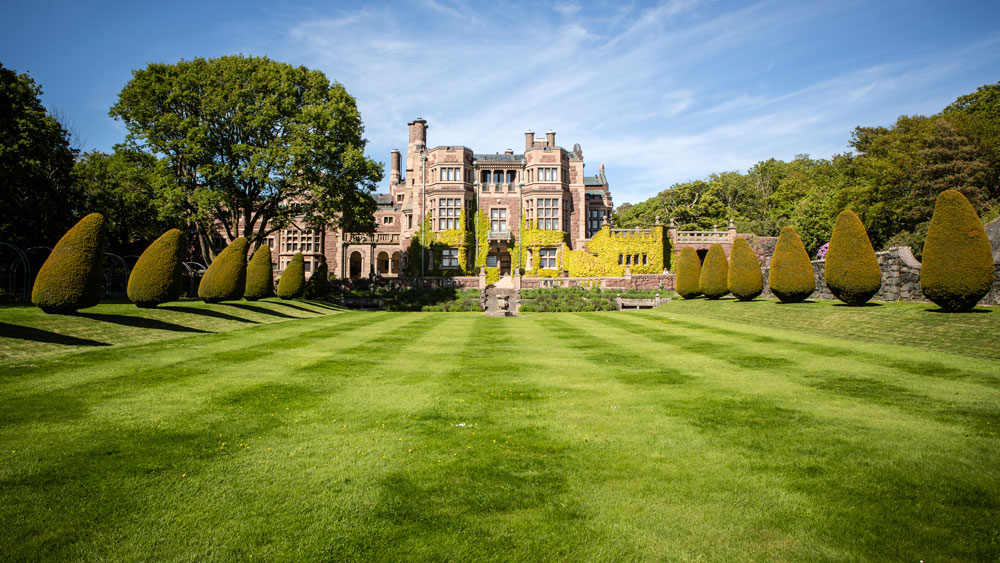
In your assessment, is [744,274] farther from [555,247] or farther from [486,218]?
[486,218]

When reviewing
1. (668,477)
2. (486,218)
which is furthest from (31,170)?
(668,477)

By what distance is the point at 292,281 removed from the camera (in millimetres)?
30734

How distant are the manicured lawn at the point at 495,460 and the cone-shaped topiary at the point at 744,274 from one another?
54.3 ft

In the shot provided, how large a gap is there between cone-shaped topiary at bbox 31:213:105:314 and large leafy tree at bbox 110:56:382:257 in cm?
1389

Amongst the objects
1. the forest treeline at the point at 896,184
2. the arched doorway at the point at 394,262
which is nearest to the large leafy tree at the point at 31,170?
the arched doorway at the point at 394,262

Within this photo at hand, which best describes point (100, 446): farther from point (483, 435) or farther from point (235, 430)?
point (483, 435)

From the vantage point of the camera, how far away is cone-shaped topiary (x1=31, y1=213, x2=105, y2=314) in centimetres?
1498

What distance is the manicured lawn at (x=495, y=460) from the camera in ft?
12.2

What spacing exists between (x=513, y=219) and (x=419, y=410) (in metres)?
47.3

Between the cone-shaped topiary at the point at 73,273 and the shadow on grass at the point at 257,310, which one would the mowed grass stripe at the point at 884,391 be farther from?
the shadow on grass at the point at 257,310

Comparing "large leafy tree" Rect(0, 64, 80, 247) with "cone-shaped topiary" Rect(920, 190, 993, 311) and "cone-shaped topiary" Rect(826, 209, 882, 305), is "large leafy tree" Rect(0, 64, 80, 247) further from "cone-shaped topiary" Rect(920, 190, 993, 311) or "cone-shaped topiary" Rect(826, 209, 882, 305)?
"cone-shaped topiary" Rect(920, 190, 993, 311)

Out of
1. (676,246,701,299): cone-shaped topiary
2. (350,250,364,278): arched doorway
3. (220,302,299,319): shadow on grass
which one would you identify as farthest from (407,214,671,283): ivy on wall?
(220,302,299,319): shadow on grass

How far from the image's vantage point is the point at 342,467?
16.4 feet

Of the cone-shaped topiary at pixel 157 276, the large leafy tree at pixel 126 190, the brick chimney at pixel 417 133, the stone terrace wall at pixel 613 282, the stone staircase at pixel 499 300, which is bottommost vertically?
the stone staircase at pixel 499 300
